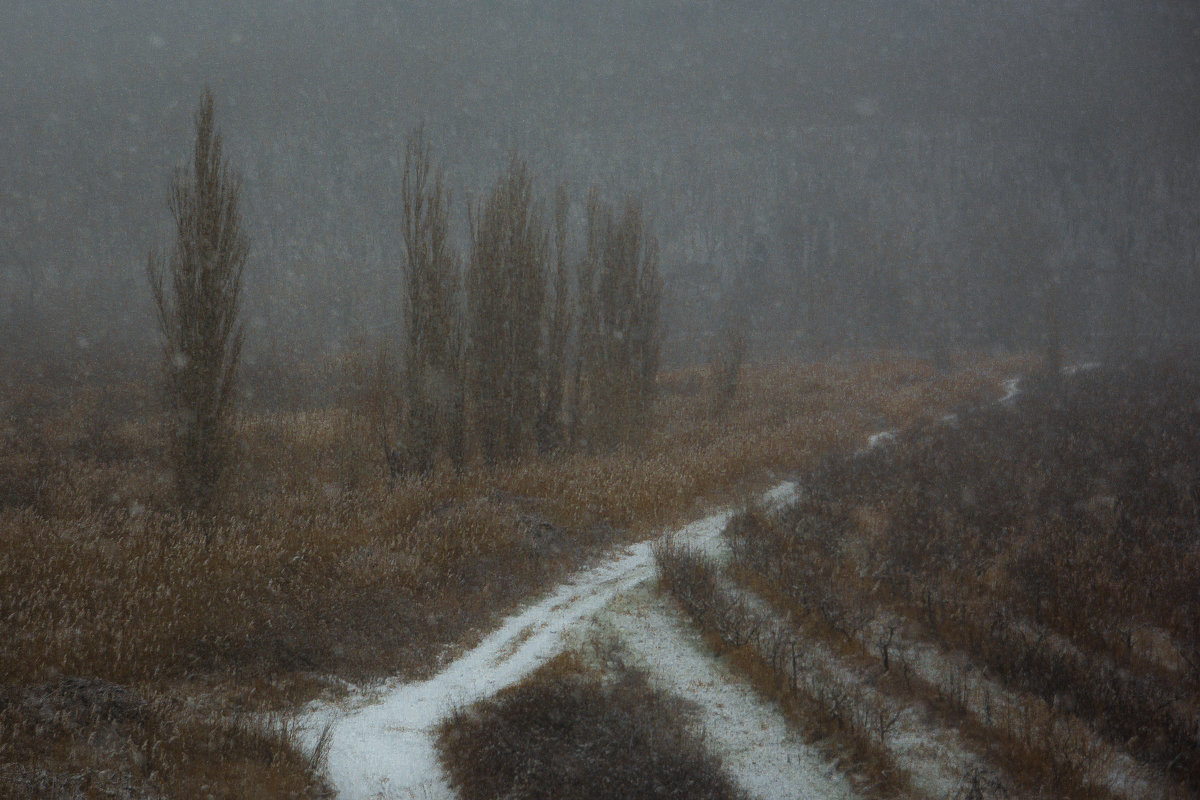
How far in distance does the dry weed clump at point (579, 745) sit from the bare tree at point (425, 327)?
607 cm

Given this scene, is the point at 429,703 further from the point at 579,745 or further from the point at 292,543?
the point at 292,543

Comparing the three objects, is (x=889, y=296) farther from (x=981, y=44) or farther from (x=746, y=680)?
(x=746, y=680)

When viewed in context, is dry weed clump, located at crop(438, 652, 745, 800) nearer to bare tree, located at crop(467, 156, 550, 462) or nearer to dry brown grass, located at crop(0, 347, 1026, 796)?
dry brown grass, located at crop(0, 347, 1026, 796)

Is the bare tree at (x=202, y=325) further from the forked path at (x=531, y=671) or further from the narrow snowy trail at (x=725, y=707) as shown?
the narrow snowy trail at (x=725, y=707)

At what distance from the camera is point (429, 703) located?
17.8 feet

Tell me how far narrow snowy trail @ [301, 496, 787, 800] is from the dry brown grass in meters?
0.32

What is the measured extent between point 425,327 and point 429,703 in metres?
6.74

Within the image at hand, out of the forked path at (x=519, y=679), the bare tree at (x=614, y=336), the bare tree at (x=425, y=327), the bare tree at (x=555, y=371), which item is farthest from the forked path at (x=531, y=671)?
the bare tree at (x=614, y=336)

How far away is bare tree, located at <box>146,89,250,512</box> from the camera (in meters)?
8.16

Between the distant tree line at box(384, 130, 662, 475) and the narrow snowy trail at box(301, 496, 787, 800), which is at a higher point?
the distant tree line at box(384, 130, 662, 475)

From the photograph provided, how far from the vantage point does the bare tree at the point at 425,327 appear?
35.7ft

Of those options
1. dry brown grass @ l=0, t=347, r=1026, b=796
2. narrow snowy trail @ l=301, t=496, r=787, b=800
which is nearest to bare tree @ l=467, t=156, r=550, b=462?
dry brown grass @ l=0, t=347, r=1026, b=796

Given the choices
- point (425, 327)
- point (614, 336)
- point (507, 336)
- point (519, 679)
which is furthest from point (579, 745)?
point (614, 336)

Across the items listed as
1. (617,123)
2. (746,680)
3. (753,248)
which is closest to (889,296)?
(753,248)
